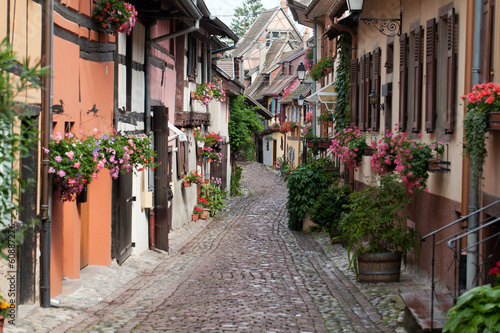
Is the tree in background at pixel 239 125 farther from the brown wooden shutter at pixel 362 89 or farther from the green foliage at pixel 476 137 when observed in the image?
the green foliage at pixel 476 137

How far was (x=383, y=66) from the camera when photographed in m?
13.3

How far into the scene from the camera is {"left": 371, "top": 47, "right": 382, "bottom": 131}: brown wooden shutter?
13.6 m

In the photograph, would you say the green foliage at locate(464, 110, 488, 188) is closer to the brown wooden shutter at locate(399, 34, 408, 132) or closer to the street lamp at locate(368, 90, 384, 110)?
the brown wooden shutter at locate(399, 34, 408, 132)

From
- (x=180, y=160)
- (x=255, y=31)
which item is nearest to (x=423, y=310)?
(x=180, y=160)

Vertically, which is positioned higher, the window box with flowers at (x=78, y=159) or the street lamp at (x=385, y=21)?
the street lamp at (x=385, y=21)

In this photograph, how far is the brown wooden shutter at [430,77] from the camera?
973 cm

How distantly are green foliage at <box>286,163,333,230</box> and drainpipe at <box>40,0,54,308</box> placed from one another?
1046cm

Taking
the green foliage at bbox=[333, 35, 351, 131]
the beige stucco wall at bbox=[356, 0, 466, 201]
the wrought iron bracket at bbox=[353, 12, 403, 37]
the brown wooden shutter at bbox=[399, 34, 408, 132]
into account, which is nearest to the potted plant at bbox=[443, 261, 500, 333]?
the beige stucco wall at bbox=[356, 0, 466, 201]

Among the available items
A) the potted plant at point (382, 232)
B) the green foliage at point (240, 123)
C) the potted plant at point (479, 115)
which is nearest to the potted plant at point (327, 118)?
the potted plant at point (382, 232)

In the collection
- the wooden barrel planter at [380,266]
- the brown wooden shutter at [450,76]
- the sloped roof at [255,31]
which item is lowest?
the wooden barrel planter at [380,266]

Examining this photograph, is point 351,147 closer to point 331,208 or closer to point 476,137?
point 331,208

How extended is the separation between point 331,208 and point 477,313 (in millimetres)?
11026

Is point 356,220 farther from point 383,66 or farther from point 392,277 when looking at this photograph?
point 383,66

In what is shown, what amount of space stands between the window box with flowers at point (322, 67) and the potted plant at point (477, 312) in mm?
15997
